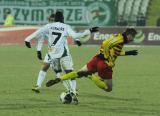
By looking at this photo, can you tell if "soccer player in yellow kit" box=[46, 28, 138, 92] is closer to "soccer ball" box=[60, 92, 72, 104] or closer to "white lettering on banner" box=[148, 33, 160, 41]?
"soccer ball" box=[60, 92, 72, 104]

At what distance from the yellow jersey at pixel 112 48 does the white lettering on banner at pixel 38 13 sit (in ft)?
116

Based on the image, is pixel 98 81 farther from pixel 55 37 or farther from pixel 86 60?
pixel 86 60

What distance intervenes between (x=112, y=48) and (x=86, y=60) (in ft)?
51.8

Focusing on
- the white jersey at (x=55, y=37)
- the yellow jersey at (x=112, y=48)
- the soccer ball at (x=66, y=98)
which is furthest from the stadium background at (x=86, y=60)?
the white jersey at (x=55, y=37)

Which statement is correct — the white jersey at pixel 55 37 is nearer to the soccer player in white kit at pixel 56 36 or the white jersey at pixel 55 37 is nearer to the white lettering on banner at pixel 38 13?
the soccer player in white kit at pixel 56 36

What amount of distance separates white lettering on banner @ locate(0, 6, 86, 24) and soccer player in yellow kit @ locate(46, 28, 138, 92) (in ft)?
116

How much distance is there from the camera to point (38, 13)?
51.1 meters

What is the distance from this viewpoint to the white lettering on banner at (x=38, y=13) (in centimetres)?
5091

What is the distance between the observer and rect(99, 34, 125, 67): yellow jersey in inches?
602

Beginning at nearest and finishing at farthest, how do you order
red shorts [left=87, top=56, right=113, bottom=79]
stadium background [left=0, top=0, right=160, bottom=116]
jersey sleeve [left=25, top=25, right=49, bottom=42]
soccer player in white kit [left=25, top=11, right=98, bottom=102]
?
stadium background [left=0, top=0, right=160, bottom=116] → red shorts [left=87, top=56, right=113, bottom=79] → soccer player in white kit [left=25, top=11, right=98, bottom=102] → jersey sleeve [left=25, top=25, right=49, bottom=42]

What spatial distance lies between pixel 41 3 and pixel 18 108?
37.6m

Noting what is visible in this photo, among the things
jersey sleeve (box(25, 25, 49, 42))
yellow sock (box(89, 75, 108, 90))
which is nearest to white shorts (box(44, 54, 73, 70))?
jersey sleeve (box(25, 25, 49, 42))

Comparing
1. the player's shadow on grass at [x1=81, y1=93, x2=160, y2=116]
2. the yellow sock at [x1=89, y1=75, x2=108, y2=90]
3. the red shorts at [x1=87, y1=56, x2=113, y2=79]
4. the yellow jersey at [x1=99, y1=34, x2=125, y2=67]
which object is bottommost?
the player's shadow on grass at [x1=81, y1=93, x2=160, y2=116]


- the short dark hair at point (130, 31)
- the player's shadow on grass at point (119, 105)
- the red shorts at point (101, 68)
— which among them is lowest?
the player's shadow on grass at point (119, 105)
